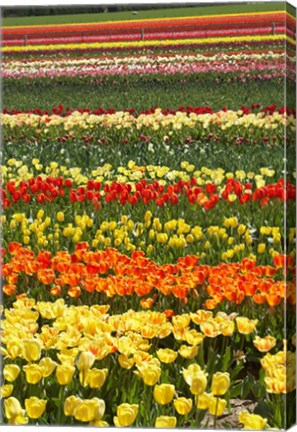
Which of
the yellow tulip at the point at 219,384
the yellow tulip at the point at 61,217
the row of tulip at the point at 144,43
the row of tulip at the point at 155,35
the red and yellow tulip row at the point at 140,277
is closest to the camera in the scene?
the yellow tulip at the point at 219,384

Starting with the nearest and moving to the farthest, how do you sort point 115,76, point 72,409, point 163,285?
1. point 72,409
2. point 163,285
3. point 115,76

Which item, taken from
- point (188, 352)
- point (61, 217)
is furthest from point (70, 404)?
point (61, 217)

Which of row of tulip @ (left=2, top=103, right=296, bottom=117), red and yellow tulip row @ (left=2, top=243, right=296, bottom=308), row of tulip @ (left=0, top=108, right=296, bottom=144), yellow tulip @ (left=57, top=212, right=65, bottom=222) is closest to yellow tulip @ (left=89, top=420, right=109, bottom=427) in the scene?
red and yellow tulip row @ (left=2, top=243, right=296, bottom=308)

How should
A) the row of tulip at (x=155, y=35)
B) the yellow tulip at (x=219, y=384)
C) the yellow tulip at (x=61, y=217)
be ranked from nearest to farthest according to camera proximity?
the yellow tulip at (x=219, y=384) → the row of tulip at (x=155, y=35) → the yellow tulip at (x=61, y=217)

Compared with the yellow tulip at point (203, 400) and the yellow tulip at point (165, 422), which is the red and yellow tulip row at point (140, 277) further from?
the yellow tulip at point (165, 422)

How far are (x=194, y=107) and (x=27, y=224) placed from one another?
0.94m

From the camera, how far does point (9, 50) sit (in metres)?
4.59

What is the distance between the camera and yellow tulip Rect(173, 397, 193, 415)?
3.97 m

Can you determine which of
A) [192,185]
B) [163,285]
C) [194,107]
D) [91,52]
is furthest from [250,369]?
[91,52]

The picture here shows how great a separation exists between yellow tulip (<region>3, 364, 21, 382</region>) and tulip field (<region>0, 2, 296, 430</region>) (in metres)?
0.01

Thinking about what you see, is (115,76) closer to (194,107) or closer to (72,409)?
(194,107)

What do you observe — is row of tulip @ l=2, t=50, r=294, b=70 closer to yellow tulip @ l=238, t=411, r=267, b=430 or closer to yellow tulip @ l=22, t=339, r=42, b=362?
yellow tulip @ l=22, t=339, r=42, b=362

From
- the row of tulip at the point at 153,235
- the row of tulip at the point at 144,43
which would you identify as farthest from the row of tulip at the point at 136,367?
the row of tulip at the point at 144,43

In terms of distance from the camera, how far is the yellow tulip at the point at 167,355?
4098 mm
